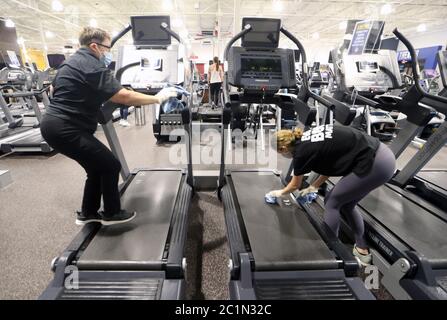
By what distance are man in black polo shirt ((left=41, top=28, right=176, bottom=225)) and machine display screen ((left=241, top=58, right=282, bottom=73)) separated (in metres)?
1.40

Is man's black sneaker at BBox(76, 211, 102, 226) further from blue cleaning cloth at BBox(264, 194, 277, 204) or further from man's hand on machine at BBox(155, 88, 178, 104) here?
blue cleaning cloth at BBox(264, 194, 277, 204)

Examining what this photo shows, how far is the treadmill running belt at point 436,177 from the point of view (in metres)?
3.09

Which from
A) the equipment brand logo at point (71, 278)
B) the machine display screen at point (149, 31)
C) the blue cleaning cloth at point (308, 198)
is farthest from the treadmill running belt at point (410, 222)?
the machine display screen at point (149, 31)

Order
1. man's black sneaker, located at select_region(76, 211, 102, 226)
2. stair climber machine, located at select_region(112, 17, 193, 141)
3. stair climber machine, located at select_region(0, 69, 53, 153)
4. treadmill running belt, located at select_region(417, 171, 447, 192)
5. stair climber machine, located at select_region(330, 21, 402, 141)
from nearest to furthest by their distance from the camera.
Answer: man's black sneaker, located at select_region(76, 211, 102, 226), treadmill running belt, located at select_region(417, 171, 447, 192), stair climber machine, located at select_region(112, 17, 193, 141), stair climber machine, located at select_region(330, 21, 402, 141), stair climber machine, located at select_region(0, 69, 53, 153)

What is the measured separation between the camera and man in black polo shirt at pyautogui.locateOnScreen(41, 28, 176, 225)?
181cm

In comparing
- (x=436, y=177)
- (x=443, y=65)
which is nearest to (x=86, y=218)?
(x=443, y=65)

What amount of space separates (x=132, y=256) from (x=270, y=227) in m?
1.09

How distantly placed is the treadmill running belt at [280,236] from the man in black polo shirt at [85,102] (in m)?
1.22

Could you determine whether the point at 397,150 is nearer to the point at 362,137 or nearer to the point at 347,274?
the point at 362,137

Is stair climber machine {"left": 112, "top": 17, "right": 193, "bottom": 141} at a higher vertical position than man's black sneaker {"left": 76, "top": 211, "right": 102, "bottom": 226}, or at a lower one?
higher

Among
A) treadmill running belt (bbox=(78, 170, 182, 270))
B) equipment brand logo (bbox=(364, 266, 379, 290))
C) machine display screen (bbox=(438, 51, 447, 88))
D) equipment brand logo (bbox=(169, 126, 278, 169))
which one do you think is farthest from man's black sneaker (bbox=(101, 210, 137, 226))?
machine display screen (bbox=(438, 51, 447, 88))

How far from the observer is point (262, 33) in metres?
3.17

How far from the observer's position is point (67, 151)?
6.33ft

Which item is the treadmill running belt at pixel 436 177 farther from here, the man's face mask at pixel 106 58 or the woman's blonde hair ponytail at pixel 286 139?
the man's face mask at pixel 106 58
